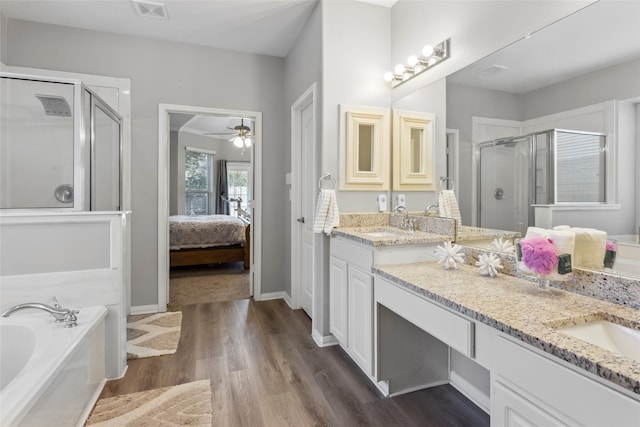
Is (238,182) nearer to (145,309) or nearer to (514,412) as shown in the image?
(145,309)

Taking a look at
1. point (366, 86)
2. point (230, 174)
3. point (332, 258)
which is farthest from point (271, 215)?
point (230, 174)

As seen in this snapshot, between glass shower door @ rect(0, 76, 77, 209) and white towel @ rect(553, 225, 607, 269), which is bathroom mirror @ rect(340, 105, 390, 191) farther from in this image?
glass shower door @ rect(0, 76, 77, 209)

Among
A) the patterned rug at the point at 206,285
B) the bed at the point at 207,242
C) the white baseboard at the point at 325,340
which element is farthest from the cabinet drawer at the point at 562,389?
the bed at the point at 207,242

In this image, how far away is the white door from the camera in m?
3.08

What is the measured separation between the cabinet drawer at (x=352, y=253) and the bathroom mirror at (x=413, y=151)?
2.35ft

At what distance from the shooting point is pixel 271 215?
3.69 meters

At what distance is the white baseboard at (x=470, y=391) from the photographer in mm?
1767

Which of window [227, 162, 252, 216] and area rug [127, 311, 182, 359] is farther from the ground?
window [227, 162, 252, 216]

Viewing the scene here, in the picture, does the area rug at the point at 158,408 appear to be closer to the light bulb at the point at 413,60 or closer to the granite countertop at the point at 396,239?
the granite countertop at the point at 396,239

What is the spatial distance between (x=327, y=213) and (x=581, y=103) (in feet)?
5.28

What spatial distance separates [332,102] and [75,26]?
8.63 feet

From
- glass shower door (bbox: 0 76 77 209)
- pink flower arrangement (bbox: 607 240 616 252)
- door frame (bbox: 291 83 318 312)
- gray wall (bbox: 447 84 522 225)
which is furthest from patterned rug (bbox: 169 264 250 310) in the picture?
pink flower arrangement (bbox: 607 240 616 252)

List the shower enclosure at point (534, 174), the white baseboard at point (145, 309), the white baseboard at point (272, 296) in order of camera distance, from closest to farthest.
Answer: the shower enclosure at point (534, 174) → the white baseboard at point (145, 309) → the white baseboard at point (272, 296)

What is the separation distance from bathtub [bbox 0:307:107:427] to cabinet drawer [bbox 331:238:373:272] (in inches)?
61.0
